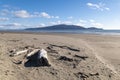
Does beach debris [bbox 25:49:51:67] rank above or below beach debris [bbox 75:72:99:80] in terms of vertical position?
above

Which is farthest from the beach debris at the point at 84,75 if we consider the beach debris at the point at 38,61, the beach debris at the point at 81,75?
the beach debris at the point at 38,61

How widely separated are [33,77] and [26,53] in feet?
11.4

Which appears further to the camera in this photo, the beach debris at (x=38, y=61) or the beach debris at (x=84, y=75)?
the beach debris at (x=38, y=61)

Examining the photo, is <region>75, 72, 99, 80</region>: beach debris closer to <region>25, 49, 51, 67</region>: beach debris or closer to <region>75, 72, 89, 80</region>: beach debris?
<region>75, 72, 89, 80</region>: beach debris

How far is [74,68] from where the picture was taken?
9609 mm

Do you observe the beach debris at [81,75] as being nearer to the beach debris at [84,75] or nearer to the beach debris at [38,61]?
the beach debris at [84,75]

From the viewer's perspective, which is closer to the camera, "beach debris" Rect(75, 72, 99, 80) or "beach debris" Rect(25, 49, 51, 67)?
"beach debris" Rect(75, 72, 99, 80)

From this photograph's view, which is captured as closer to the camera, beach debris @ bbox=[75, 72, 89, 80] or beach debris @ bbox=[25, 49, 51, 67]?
beach debris @ bbox=[75, 72, 89, 80]

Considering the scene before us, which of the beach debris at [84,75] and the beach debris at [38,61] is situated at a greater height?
the beach debris at [38,61]

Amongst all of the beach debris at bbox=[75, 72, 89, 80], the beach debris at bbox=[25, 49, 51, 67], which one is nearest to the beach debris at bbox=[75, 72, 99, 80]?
the beach debris at bbox=[75, 72, 89, 80]

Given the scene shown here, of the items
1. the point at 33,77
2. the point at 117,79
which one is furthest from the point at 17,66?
the point at 117,79

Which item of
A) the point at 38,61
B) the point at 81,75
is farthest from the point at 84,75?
the point at 38,61

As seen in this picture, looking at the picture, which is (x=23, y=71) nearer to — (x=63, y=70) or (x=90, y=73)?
(x=63, y=70)

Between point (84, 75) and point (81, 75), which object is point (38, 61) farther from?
point (84, 75)
